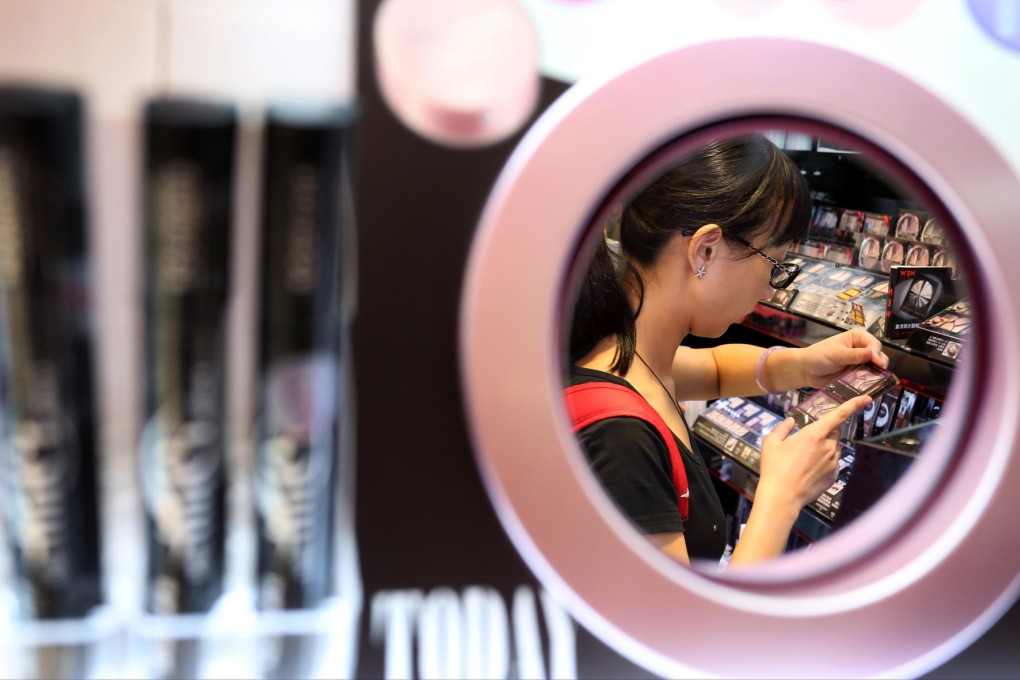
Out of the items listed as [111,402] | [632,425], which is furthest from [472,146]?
[632,425]

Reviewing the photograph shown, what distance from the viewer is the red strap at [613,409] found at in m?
1.17

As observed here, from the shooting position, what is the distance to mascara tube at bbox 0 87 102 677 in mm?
428

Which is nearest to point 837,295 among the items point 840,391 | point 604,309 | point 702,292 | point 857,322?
point 857,322

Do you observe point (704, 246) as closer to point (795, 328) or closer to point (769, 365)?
point (769, 365)

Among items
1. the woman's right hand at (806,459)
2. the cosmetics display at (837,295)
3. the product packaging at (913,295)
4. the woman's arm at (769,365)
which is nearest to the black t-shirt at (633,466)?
the woman's right hand at (806,459)

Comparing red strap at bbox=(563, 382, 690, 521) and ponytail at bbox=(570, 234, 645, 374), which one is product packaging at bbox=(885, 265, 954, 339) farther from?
red strap at bbox=(563, 382, 690, 521)

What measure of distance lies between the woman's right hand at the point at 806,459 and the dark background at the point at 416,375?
751mm

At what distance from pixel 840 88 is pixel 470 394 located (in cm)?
34

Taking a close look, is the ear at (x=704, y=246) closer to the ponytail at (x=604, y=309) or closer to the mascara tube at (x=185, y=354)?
the ponytail at (x=604, y=309)

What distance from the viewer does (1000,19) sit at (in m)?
0.55

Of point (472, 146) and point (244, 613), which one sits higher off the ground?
point (472, 146)

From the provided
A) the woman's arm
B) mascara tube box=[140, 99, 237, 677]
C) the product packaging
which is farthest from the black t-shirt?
the product packaging

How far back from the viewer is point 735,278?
1.45 metres

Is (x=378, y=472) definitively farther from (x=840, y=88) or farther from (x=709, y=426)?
(x=709, y=426)
